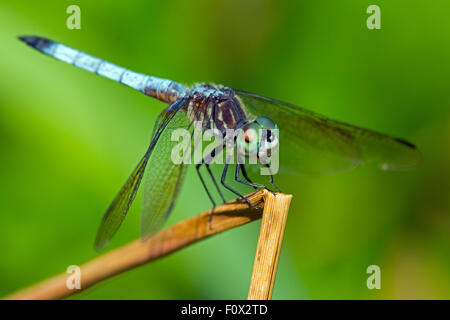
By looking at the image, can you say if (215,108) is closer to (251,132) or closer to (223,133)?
(223,133)

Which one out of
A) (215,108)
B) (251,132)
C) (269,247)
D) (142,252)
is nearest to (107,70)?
(215,108)

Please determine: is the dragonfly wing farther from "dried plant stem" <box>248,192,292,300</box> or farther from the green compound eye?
"dried plant stem" <box>248,192,292,300</box>

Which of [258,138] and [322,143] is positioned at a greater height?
[322,143]

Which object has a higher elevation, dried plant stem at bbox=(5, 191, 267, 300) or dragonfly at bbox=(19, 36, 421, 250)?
dragonfly at bbox=(19, 36, 421, 250)

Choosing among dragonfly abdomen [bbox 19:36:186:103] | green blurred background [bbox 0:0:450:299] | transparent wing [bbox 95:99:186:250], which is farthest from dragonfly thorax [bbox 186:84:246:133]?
green blurred background [bbox 0:0:450:299]

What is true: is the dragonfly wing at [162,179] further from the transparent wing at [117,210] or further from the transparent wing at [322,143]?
the transparent wing at [322,143]

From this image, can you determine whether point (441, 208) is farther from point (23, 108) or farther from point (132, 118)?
point (23, 108)

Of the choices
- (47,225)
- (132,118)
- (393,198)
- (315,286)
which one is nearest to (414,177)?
(393,198)
